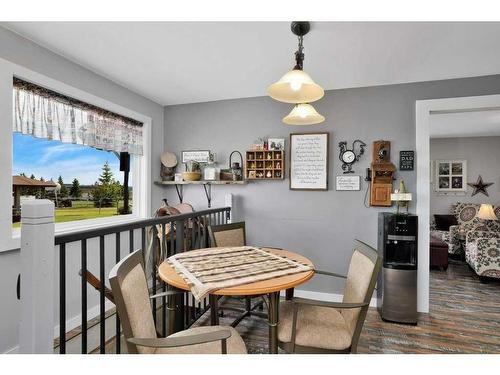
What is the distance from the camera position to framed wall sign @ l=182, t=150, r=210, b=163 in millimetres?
3535

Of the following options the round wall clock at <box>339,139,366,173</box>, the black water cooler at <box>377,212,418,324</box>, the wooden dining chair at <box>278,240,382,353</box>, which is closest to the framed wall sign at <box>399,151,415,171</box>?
the round wall clock at <box>339,139,366,173</box>

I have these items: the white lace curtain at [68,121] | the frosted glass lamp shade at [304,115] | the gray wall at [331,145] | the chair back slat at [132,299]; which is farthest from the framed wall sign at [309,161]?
the chair back slat at [132,299]

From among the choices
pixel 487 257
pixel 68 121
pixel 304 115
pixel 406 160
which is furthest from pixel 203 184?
pixel 487 257

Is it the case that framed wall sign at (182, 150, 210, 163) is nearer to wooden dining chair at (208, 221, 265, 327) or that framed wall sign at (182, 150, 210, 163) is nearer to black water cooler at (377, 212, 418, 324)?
wooden dining chair at (208, 221, 265, 327)

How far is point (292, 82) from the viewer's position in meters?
1.55

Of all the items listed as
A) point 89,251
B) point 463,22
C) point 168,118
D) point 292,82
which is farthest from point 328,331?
point 168,118

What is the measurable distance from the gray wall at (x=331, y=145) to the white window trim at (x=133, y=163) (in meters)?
0.57

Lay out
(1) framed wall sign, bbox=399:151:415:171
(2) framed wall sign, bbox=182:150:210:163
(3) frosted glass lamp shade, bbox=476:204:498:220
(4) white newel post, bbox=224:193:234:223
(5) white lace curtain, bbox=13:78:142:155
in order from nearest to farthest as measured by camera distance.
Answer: (5) white lace curtain, bbox=13:78:142:155 < (1) framed wall sign, bbox=399:151:415:171 < (4) white newel post, bbox=224:193:234:223 < (2) framed wall sign, bbox=182:150:210:163 < (3) frosted glass lamp shade, bbox=476:204:498:220

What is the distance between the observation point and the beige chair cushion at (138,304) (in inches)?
42.6

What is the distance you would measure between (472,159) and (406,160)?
4.40 m

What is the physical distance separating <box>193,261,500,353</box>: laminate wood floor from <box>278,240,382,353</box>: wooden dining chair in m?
0.72

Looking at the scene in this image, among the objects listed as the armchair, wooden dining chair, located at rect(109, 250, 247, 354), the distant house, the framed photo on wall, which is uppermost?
the framed photo on wall

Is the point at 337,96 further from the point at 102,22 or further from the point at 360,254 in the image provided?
the point at 102,22

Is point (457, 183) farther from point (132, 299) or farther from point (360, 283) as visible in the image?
point (132, 299)
